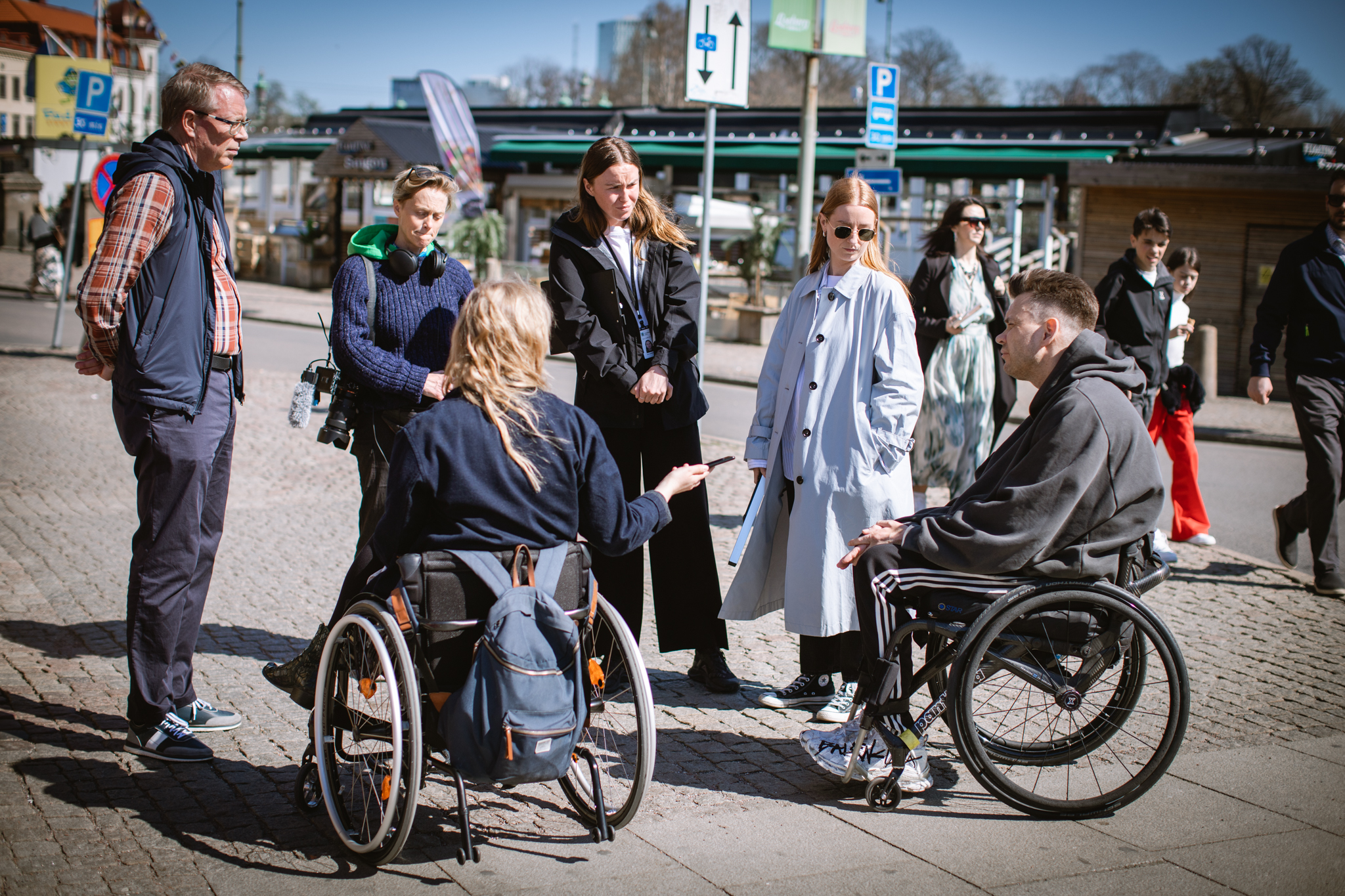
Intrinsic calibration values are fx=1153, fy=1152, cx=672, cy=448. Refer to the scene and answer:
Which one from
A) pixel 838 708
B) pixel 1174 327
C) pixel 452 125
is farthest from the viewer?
pixel 452 125

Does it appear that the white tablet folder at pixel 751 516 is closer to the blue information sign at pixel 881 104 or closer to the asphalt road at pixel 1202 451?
the asphalt road at pixel 1202 451

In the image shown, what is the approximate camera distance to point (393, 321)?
13.5 feet

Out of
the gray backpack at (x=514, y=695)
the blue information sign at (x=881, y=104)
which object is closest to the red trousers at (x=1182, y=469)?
the gray backpack at (x=514, y=695)

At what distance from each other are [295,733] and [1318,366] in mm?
5636

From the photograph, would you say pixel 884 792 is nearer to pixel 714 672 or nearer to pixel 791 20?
pixel 714 672

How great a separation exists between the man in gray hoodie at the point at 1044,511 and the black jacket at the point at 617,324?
1238 millimetres

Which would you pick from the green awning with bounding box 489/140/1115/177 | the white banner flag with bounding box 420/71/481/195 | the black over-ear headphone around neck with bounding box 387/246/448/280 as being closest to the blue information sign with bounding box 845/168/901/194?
the green awning with bounding box 489/140/1115/177

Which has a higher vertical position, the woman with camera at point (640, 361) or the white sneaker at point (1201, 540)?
the woman with camera at point (640, 361)

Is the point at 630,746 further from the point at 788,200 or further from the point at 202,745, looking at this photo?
the point at 788,200

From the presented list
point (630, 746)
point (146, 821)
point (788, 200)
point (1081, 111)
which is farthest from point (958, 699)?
point (788, 200)

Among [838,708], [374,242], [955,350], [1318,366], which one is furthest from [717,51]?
[838,708]

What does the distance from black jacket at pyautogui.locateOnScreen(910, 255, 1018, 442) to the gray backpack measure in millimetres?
3831

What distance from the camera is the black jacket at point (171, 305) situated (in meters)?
3.63

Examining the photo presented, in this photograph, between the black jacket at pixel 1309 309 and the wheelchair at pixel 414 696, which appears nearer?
the wheelchair at pixel 414 696
